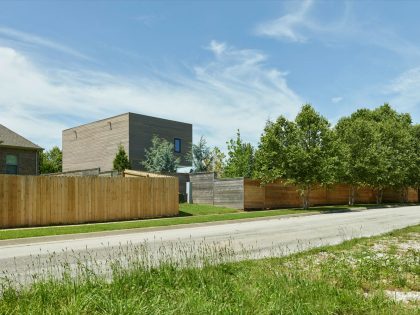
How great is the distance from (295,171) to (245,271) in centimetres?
2419

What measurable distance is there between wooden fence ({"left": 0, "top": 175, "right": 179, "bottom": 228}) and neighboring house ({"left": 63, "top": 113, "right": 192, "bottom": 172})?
68.7 feet

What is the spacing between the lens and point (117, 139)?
1816 inches

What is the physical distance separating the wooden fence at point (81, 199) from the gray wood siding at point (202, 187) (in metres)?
6.92

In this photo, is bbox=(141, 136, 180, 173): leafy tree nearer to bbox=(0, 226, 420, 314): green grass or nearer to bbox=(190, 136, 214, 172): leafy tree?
bbox=(190, 136, 214, 172): leafy tree

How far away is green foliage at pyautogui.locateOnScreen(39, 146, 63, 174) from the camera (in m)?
62.1

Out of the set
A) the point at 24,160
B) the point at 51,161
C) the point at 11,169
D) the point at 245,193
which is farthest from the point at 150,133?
the point at 51,161

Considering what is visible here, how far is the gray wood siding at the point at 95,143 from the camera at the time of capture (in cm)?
4591

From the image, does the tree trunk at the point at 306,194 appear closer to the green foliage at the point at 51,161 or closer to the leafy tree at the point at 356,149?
the leafy tree at the point at 356,149

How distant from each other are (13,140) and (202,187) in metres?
16.3

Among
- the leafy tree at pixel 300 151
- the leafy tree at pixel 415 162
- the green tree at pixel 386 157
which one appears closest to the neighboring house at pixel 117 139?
the leafy tree at pixel 300 151

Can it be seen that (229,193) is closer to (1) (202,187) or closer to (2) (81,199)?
(1) (202,187)

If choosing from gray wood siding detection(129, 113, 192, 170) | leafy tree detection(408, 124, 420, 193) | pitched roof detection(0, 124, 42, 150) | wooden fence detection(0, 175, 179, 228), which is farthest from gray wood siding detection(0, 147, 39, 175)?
leafy tree detection(408, 124, 420, 193)

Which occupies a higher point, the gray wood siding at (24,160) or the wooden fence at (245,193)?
the gray wood siding at (24,160)

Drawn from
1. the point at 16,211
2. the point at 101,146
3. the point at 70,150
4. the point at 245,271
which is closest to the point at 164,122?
the point at 101,146
